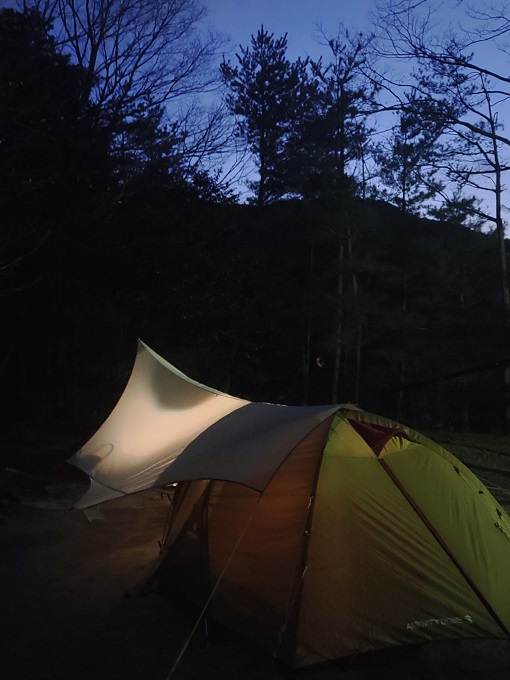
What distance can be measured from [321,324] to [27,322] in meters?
10.8

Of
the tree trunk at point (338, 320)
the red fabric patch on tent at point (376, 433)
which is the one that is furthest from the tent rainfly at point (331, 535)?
the tree trunk at point (338, 320)

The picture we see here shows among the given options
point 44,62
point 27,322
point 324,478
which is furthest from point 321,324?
point 324,478

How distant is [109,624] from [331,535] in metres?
1.74

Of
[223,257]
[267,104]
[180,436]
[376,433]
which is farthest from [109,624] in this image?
[267,104]

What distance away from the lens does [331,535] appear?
3865 millimetres

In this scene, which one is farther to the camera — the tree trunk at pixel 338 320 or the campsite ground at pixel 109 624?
the tree trunk at pixel 338 320

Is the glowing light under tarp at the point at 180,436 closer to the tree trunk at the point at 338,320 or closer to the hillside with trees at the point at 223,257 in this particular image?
the hillside with trees at the point at 223,257

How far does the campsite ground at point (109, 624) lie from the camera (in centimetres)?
353

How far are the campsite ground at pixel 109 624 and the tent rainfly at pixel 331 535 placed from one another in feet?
0.47

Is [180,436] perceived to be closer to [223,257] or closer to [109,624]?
[109,624]

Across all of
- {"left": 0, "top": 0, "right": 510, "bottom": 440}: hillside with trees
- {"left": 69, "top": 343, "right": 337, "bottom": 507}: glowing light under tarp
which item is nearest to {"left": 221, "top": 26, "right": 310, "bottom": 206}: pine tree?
{"left": 0, "top": 0, "right": 510, "bottom": 440}: hillside with trees

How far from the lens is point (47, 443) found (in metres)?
11.6

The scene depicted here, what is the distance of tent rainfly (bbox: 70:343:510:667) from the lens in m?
3.66

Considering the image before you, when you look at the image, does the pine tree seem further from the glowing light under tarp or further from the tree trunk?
the glowing light under tarp
